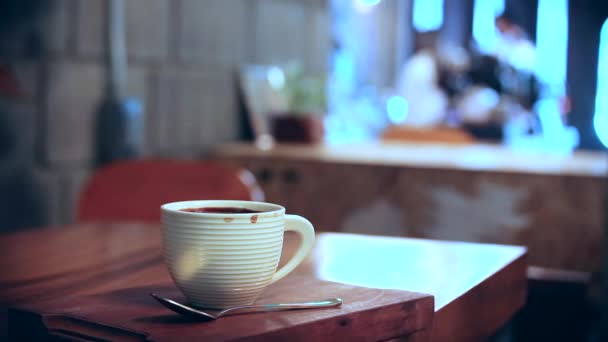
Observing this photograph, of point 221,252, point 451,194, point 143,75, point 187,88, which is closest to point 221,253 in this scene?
point 221,252

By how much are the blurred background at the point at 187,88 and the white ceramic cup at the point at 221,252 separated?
131cm

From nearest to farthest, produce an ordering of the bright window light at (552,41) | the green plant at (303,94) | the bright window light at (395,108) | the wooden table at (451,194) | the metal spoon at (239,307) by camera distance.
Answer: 1. the metal spoon at (239,307)
2. the wooden table at (451,194)
3. the green plant at (303,94)
4. the bright window light at (395,108)
5. the bright window light at (552,41)

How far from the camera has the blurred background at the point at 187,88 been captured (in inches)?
72.4

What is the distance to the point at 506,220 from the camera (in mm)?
2086

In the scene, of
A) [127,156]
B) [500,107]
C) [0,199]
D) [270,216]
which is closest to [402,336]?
[270,216]

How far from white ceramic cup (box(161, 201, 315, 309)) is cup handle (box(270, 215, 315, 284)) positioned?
0.02 m

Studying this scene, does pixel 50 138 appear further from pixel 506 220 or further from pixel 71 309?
pixel 71 309

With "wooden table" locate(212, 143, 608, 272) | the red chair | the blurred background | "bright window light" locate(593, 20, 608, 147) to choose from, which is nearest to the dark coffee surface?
the red chair

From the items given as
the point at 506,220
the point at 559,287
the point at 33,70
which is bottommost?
the point at 559,287

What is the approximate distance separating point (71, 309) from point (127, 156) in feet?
4.87

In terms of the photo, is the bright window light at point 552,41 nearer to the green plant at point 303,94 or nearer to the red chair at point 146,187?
the green plant at point 303,94

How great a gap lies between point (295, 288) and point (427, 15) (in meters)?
6.64

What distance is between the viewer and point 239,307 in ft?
1.93

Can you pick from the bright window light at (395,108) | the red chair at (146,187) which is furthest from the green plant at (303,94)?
the bright window light at (395,108)
